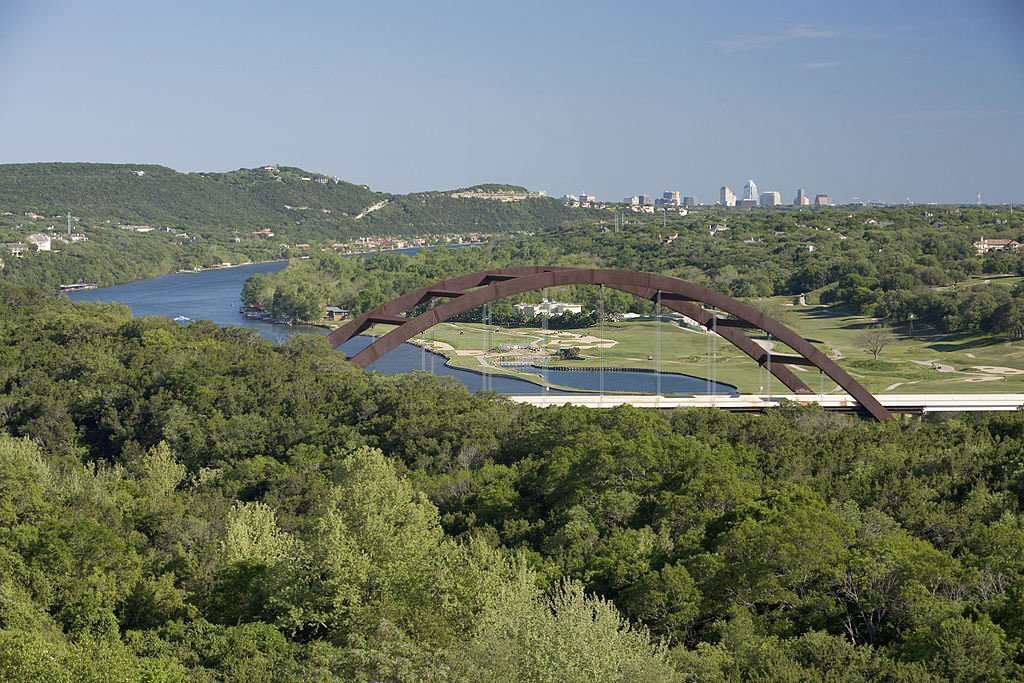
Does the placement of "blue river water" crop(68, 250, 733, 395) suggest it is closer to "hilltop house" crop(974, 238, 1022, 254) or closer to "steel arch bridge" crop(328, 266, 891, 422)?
"steel arch bridge" crop(328, 266, 891, 422)

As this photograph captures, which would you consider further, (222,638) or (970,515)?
(970,515)

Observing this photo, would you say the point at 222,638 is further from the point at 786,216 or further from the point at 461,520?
the point at 786,216

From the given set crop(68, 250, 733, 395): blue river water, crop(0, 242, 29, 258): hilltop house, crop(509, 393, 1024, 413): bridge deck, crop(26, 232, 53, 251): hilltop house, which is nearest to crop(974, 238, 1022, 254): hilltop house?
crop(68, 250, 733, 395): blue river water

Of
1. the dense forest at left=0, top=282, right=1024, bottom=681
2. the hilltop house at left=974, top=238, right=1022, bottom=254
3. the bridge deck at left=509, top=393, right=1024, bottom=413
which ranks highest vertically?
the hilltop house at left=974, top=238, right=1022, bottom=254

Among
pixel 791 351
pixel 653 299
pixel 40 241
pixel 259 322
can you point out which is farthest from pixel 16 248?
pixel 653 299

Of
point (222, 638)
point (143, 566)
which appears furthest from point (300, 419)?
point (222, 638)

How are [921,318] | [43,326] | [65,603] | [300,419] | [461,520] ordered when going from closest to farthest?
[65,603] < [461,520] < [300,419] < [43,326] < [921,318]
